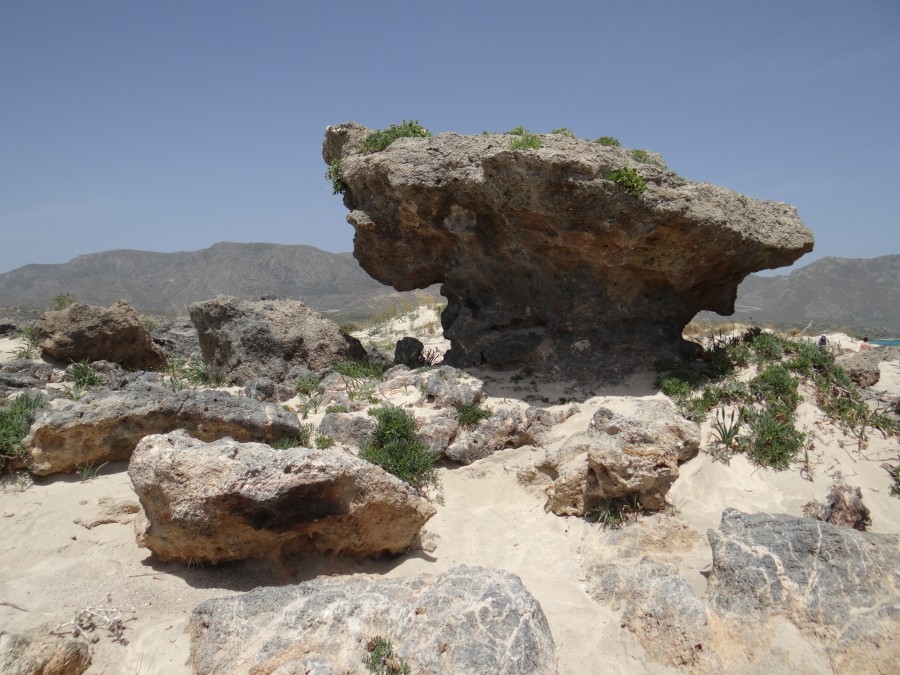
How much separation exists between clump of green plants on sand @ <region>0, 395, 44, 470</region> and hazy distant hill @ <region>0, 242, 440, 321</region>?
2145 inches

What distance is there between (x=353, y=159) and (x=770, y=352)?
800 cm

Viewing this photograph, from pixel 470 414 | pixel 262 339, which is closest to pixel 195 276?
pixel 262 339

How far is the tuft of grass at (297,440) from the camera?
709cm

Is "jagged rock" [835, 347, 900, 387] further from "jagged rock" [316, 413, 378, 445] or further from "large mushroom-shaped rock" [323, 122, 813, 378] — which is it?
"jagged rock" [316, 413, 378, 445]

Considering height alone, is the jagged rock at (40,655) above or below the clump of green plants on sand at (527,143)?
below

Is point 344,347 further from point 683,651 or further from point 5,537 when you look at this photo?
point 683,651

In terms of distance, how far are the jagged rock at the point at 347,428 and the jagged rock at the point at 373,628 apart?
3.67m

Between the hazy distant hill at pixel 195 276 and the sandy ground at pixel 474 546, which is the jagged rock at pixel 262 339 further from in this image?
the hazy distant hill at pixel 195 276

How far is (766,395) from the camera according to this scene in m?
8.22

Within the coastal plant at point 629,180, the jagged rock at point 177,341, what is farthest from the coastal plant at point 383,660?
the jagged rock at point 177,341

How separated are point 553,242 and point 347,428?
4454mm

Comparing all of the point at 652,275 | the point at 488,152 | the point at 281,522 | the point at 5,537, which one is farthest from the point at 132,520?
the point at 652,275

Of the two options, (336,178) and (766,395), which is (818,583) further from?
(336,178)

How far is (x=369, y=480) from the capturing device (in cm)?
523
